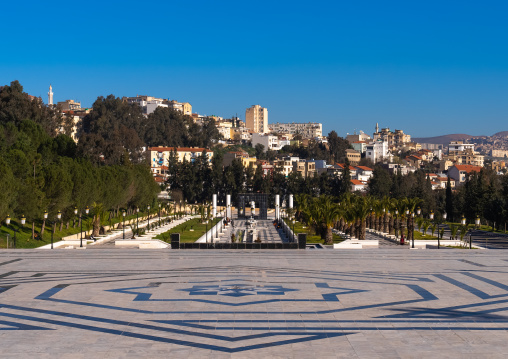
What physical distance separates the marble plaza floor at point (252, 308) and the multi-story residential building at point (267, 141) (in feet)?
504

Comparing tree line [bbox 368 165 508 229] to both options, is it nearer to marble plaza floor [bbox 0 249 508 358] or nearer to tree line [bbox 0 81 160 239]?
marble plaza floor [bbox 0 249 508 358]

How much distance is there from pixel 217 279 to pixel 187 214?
6677cm

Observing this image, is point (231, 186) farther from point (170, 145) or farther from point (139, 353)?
point (139, 353)

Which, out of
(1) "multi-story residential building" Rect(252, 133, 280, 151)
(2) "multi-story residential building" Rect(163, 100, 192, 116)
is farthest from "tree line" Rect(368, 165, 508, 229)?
(2) "multi-story residential building" Rect(163, 100, 192, 116)

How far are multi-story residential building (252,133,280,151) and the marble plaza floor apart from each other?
153717 millimetres

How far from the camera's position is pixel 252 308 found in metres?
16.5

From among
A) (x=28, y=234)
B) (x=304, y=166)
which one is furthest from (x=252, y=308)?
(x=304, y=166)

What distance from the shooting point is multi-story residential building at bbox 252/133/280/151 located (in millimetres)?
180250

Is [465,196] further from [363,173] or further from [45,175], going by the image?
[363,173]

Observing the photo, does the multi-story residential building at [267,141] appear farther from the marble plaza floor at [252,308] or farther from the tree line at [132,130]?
the marble plaza floor at [252,308]

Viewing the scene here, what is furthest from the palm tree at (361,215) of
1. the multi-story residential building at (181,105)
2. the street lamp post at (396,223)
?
the multi-story residential building at (181,105)

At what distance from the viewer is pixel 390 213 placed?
5206 centimetres

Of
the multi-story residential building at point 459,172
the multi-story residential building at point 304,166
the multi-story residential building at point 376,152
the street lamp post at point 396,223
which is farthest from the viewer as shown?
the multi-story residential building at point 376,152

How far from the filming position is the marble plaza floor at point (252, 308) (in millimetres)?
12766
